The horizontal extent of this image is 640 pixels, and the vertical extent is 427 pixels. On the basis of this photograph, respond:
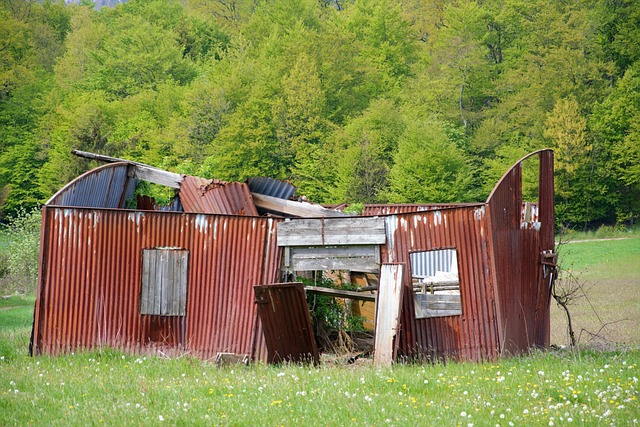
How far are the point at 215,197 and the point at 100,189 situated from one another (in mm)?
2671

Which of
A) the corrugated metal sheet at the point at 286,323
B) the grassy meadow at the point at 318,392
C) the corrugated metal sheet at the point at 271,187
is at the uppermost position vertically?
the corrugated metal sheet at the point at 271,187

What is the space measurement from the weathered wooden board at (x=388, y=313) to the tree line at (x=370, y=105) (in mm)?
28749

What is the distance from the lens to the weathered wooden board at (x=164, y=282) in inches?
639

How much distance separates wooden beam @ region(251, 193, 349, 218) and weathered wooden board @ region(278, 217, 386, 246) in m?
2.85

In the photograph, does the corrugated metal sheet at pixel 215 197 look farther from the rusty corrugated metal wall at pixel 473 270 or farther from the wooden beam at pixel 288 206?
the rusty corrugated metal wall at pixel 473 270

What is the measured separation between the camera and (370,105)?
6250cm

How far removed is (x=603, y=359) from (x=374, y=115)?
150ft

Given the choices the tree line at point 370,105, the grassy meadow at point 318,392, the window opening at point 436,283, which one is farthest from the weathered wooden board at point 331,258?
the tree line at point 370,105

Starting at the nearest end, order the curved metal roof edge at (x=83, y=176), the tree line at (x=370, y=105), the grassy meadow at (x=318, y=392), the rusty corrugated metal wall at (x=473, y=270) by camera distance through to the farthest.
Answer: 1. the grassy meadow at (x=318, y=392)
2. the rusty corrugated metal wall at (x=473, y=270)
3. the curved metal roof edge at (x=83, y=176)
4. the tree line at (x=370, y=105)

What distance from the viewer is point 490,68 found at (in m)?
65.5

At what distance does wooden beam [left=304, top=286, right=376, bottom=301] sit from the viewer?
15.4 metres

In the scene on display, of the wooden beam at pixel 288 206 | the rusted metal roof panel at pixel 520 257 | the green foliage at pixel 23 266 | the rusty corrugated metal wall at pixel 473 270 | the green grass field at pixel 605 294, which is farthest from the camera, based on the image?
the green foliage at pixel 23 266

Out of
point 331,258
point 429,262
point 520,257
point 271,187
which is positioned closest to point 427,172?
point 271,187

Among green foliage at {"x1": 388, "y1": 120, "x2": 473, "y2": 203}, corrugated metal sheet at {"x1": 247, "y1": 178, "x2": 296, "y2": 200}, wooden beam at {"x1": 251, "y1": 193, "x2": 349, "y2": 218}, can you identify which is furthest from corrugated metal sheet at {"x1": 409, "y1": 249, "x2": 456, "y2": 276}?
green foliage at {"x1": 388, "y1": 120, "x2": 473, "y2": 203}
